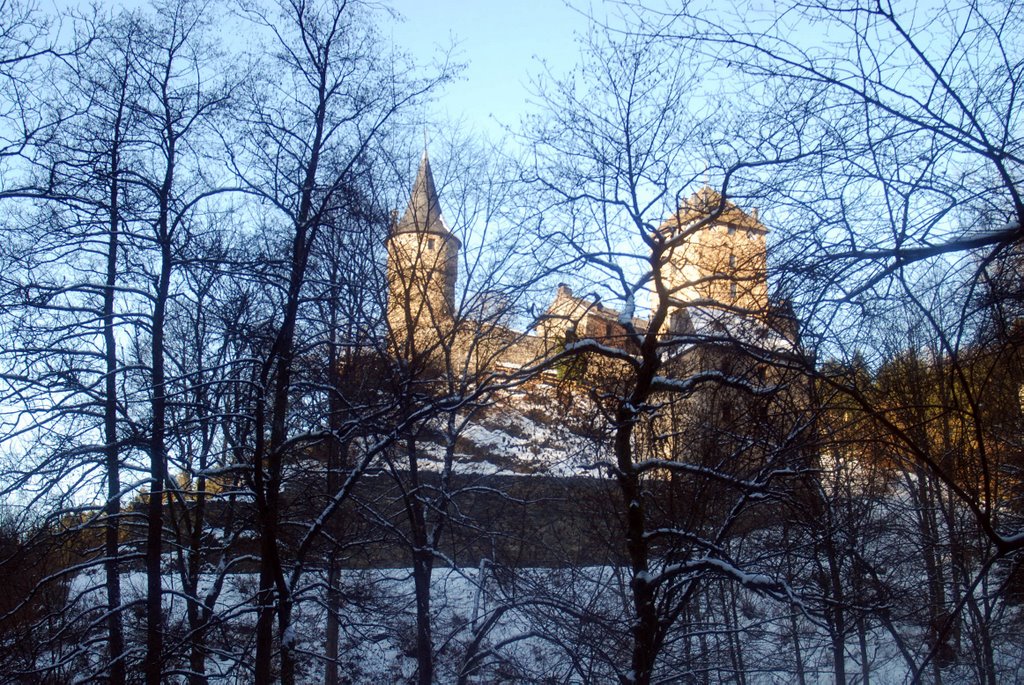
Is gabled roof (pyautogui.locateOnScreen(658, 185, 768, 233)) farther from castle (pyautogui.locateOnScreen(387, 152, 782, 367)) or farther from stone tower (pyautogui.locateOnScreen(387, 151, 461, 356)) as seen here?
stone tower (pyautogui.locateOnScreen(387, 151, 461, 356))

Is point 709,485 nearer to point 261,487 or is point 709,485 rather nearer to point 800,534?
point 800,534

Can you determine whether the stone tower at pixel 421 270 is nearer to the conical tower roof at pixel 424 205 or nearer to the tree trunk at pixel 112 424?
the conical tower roof at pixel 424 205

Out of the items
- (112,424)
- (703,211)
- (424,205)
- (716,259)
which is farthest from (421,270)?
(716,259)

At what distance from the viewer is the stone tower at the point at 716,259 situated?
14.3 ft

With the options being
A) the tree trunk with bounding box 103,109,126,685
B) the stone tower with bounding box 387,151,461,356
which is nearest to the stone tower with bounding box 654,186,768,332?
the stone tower with bounding box 387,151,461,356

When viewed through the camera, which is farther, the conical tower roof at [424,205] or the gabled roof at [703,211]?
the conical tower roof at [424,205]

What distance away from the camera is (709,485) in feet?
30.1

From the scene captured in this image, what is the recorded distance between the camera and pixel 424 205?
1247cm

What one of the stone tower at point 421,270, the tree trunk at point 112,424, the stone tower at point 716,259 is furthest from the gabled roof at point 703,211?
the tree trunk at point 112,424

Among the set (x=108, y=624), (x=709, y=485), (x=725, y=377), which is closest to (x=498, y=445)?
(x=709, y=485)

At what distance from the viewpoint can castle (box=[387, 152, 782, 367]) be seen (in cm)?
464

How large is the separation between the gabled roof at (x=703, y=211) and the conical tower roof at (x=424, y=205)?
524 centimetres

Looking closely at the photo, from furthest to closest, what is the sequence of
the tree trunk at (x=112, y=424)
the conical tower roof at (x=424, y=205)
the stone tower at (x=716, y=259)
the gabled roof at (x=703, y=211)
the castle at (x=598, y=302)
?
the conical tower roof at (x=424, y=205), the tree trunk at (x=112, y=424), the gabled roof at (x=703, y=211), the castle at (x=598, y=302), the stone tower at (x=716, y=259)

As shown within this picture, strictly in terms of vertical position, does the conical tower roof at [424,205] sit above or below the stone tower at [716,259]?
above
